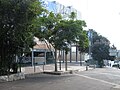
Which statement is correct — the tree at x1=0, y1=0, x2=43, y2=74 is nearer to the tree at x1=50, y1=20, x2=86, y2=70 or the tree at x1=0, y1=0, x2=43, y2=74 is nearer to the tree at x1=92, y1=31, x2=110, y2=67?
the tree at x1=50, y1=20, x2=86, y2=70

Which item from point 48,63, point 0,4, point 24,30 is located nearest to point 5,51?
point 24,30

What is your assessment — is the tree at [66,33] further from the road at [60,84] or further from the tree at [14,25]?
the tree at [14,25]

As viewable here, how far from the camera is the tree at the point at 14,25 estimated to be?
20.8 metres

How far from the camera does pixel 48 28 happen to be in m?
31.8

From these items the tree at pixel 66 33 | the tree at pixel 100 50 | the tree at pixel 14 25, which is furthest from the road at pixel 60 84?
the tree at pixel 100 50

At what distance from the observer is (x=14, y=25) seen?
2156 centimetres

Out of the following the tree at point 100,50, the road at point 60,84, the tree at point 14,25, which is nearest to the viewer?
the road at point 60,84

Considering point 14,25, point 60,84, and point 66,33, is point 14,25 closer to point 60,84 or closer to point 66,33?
point 60,84

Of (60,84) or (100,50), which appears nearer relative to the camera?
(60,84)

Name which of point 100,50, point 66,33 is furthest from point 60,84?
point 100,50

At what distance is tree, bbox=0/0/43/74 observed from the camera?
2075 cm

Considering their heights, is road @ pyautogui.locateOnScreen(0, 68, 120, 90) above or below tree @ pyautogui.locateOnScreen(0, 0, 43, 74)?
below

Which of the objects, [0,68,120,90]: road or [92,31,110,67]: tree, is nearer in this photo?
[0,68,120,90]: road

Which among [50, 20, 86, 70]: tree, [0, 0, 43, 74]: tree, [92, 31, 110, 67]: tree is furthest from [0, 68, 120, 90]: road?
[92, 31, 110, 67]: tree
